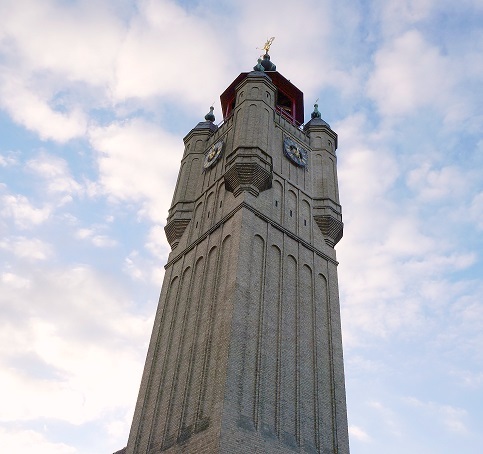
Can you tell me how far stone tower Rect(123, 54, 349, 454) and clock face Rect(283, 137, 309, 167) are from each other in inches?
3.8

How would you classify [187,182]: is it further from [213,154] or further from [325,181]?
[325,181]

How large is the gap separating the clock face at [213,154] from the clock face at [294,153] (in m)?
4.16

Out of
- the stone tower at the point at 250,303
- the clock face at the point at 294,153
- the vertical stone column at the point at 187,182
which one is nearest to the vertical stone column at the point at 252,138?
the stone tower at the point at 250,303

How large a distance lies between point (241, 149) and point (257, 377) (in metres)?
14.1

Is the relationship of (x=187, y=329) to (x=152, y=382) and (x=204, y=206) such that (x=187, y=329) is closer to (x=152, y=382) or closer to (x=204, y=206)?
(x=152, y=382)

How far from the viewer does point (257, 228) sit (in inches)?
1107

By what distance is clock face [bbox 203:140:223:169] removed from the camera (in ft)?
113

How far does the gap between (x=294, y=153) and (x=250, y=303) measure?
13609 mm

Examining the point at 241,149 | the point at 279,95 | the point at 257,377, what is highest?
the point at 279,95

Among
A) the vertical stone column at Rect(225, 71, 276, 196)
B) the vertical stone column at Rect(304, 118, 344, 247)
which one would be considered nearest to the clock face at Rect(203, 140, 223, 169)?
the vertical stone column at Rect(225, 71, 276, 196)

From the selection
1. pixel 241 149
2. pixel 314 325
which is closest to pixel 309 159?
pixel 241 149

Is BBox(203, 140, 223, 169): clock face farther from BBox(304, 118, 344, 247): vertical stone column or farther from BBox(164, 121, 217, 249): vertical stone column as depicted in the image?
BBox(304, 118, 344, 247): vertical stone column

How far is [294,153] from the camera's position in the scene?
115ft

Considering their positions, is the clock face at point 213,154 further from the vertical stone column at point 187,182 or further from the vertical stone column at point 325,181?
the vertical stone column at point 325,181
